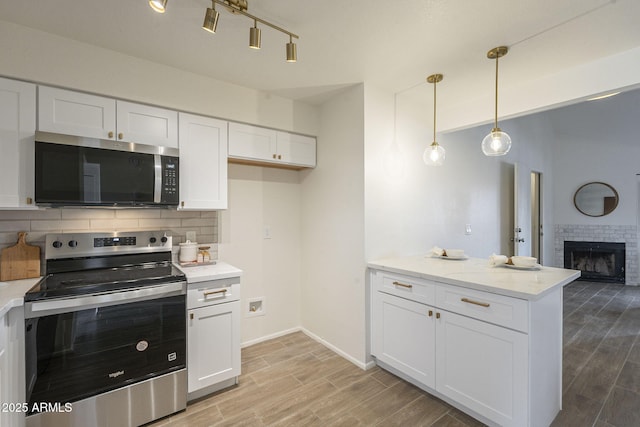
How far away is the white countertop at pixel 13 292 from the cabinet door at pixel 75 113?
0.96 m

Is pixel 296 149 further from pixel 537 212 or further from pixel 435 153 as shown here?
pixel 537 212

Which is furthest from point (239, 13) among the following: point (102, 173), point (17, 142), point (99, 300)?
point (99, 300)

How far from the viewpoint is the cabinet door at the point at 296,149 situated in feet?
9.24

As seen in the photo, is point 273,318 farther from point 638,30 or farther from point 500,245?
point 638,30

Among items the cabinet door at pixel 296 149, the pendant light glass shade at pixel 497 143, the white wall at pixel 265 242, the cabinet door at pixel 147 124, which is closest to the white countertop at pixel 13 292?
the cabinet door at pixel 147 124

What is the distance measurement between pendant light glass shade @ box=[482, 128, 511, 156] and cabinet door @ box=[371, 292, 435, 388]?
1.23 metres

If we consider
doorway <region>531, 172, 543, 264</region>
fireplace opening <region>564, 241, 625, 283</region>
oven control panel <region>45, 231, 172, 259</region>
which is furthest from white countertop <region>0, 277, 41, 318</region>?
fireplace opening <region>564, 241, 625, 283</region>

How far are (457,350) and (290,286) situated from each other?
1850 millimetres

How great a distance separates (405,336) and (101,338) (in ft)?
6.66

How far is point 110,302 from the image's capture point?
1.73 meters

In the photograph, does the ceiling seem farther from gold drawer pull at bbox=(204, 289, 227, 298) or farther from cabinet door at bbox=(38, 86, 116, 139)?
gold drawer pull at bbox=(204, 289, 227, 298)

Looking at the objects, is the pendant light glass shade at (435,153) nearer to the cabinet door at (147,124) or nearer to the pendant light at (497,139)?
the pendant light at (497,139)

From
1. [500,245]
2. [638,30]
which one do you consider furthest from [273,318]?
[638,30]

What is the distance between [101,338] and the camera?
1.71 meters
